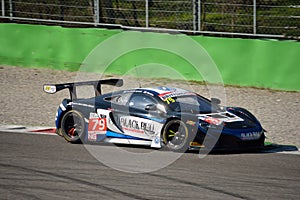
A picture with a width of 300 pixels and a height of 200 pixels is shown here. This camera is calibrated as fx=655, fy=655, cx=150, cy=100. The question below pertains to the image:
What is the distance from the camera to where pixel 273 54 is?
52.6 feet

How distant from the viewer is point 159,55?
17.2m

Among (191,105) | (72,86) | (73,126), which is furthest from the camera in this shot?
(72,86)

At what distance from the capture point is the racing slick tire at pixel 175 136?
10.8 m

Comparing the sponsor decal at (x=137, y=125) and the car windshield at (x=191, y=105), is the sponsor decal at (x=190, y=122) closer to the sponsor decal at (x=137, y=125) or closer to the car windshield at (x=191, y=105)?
the car windshield at (x=191, y=105)

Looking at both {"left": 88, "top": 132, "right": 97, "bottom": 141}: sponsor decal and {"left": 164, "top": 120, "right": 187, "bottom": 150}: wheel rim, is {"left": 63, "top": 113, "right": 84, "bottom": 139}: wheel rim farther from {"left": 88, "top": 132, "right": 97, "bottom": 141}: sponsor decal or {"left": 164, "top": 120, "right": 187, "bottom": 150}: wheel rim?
{"left": 164, "top": 120, "right": 187, "bottom": 150}: wheel rim

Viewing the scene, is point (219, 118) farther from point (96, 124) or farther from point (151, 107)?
point (96, 124)

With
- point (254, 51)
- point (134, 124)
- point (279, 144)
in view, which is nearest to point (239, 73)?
point (254, 51)

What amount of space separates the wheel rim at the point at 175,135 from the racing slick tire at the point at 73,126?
1657 millimetres

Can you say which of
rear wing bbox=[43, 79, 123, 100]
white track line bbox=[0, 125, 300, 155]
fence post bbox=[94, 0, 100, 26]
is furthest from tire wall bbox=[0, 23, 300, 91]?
rear wing bbox=[43, 79, 123, 100]

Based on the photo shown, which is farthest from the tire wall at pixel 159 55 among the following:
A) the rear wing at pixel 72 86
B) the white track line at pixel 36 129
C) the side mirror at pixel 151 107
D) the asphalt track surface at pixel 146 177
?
the side mirror at pixel 151 107

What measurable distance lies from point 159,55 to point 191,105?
19.4 ft

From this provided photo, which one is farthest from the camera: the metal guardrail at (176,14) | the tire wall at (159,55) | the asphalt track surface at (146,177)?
the metal guardrail at (176,14)

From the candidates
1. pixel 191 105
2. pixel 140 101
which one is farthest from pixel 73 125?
pixel 191 105

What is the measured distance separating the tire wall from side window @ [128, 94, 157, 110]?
5.46 metres
